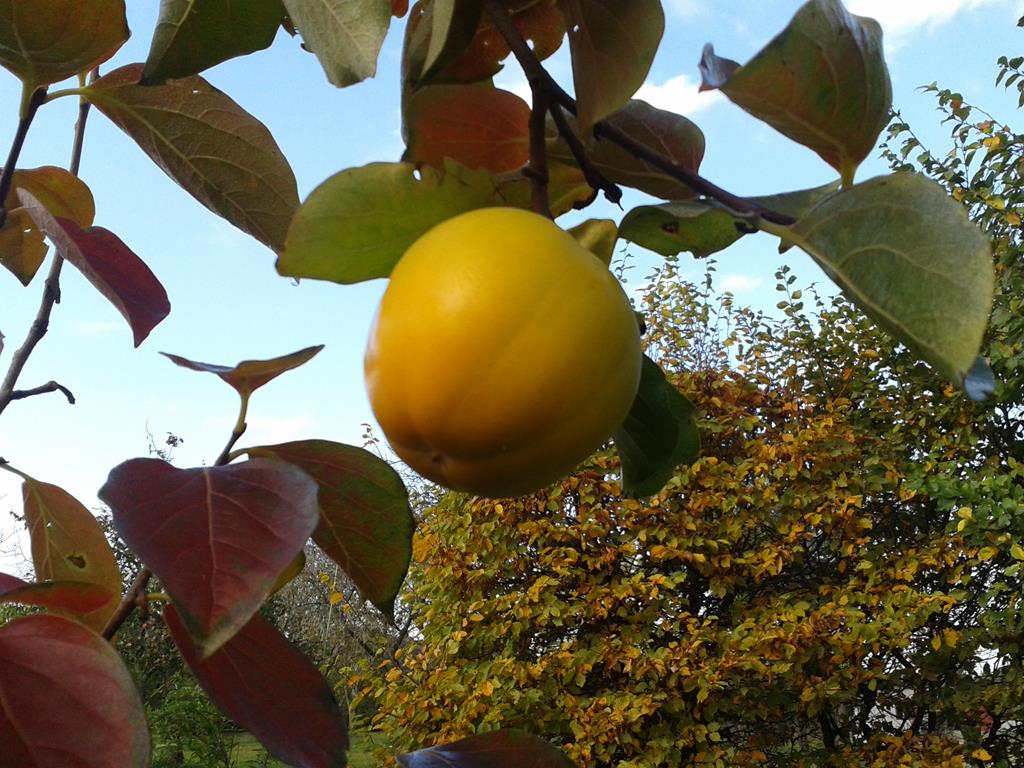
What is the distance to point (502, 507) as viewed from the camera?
3.68 metres

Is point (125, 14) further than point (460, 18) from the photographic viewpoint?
Yes

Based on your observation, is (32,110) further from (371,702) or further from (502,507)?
(371,702)

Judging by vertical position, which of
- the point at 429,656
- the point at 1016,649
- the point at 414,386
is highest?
the point at 1016,649

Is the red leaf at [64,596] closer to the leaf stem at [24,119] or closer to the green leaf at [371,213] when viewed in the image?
the green leaf at [371,213]

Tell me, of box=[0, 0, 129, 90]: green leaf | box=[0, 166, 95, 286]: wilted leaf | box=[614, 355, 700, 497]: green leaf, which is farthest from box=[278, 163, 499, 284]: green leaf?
box=[0, 166, 95, 286]: wilted leaf

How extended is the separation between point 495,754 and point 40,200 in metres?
0.55

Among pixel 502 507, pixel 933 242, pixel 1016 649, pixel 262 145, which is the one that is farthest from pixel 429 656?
pixel 933 242

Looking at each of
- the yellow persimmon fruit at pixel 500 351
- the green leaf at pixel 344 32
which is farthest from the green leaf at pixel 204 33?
the yellow persimmon fruit at pixel 500 351

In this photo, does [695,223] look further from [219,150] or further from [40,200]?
[40,200]

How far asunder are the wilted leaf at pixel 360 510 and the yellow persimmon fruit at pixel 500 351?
0.35 ft

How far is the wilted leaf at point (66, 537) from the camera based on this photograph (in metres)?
0.57

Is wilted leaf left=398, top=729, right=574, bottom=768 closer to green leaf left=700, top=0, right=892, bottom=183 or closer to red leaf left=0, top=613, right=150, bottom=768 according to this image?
red leaf left=0, top=613, right=150, bottom=768

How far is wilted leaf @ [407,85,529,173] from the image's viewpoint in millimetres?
395

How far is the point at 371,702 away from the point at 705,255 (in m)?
7.40
